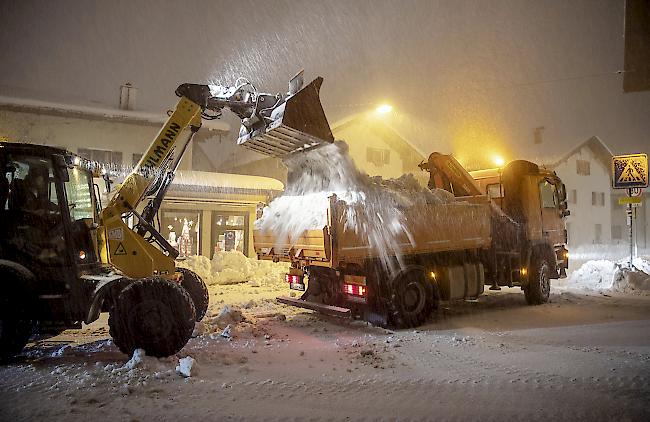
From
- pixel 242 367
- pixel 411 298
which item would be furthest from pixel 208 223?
pixel 242 367

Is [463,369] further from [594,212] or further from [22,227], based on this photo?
[594,212]

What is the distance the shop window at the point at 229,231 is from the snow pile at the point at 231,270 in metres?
2.91

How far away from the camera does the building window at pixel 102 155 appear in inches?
749

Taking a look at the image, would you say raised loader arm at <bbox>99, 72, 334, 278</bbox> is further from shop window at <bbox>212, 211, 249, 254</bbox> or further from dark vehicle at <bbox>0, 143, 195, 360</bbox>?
shop window at <bbox>212, 211, 249, 254</bbox>

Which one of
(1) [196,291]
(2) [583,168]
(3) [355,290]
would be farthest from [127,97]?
(2) [583,168]

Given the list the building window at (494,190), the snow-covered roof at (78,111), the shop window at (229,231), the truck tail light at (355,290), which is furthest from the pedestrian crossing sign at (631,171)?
the snow-covered roof at (78,111)

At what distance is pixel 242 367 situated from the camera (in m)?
5.78

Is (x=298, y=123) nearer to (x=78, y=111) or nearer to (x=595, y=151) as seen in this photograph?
(x=78, y=111)

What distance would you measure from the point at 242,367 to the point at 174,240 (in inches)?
491

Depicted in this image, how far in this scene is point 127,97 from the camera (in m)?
21.1

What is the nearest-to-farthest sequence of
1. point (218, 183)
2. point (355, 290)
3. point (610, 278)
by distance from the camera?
point (355, 290)
point (610, 278)
point (218, 183)

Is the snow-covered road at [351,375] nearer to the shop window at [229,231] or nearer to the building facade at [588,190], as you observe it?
the shop window at [229,231]

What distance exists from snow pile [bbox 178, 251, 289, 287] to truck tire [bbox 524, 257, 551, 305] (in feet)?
22.6

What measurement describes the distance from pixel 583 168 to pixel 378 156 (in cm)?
1890
